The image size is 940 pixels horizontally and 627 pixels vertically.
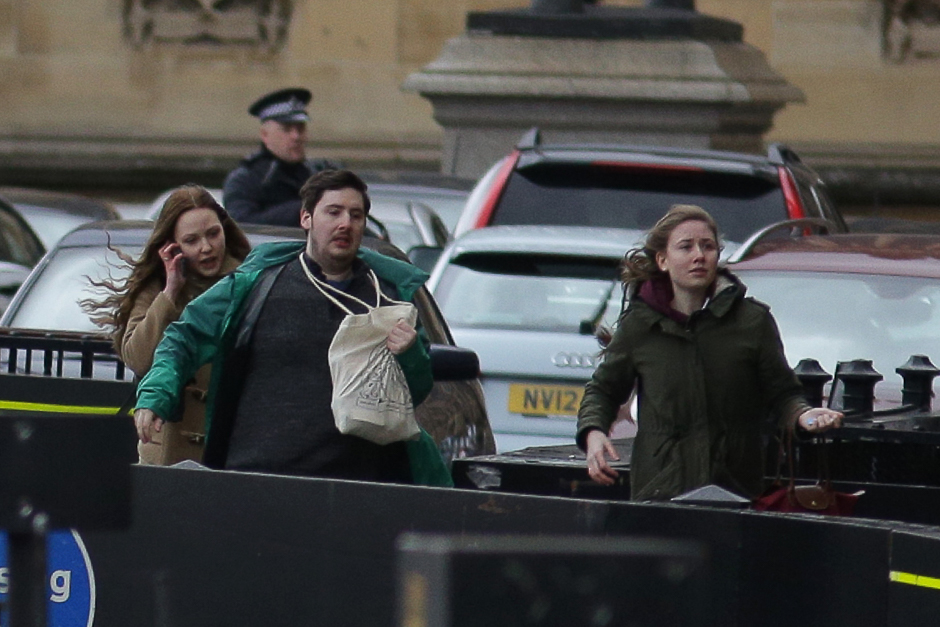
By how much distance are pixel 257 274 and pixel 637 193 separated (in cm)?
563

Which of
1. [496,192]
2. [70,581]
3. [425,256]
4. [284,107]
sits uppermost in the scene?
[284,107]

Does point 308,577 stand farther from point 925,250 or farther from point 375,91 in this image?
point 375,91

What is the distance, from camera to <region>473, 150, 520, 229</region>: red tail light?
1155 centimetres

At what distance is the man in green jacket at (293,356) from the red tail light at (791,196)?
522 centimetres

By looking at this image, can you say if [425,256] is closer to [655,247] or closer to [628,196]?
[628,196]

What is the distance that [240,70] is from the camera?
→ 31.7m

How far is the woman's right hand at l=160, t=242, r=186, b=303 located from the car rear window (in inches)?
187

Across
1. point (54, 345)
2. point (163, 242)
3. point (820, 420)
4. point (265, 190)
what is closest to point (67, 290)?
point (54, 345)

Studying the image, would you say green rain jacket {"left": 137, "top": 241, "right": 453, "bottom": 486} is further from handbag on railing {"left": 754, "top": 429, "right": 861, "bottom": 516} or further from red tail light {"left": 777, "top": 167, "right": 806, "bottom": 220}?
red tail light {"left": 777, "top": 167, "right": 806, "bottom": 220}

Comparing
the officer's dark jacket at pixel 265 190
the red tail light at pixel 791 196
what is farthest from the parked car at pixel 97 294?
the red tail light at pixel 791 196

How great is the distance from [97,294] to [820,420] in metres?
4.18

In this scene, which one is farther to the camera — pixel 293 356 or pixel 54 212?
pixel 54 212

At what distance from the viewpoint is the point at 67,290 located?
9289 mm

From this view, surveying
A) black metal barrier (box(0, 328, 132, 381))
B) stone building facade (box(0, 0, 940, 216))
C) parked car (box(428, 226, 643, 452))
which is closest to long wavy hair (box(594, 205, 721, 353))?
black metal barrier (box(0, 328, 132, 381))
